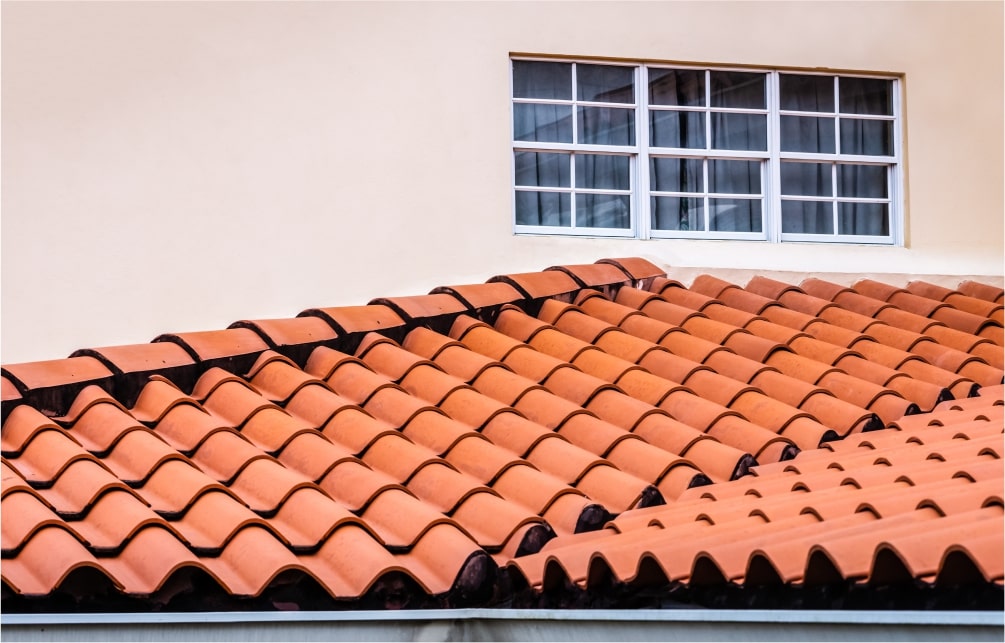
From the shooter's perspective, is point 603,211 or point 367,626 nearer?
point 367,626

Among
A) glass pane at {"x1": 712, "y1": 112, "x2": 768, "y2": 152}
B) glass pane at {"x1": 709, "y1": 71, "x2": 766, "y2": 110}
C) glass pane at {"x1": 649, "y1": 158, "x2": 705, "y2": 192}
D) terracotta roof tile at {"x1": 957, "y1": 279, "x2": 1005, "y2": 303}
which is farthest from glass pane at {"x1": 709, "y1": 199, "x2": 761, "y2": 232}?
terracotta roof tile at {"x1": 957, "y1": 279, "x2": 1005, "y2": 303}

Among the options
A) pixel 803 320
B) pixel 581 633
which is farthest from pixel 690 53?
pixel 581 633

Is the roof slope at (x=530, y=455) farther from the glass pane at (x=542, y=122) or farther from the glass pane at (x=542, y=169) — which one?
the glass pane at (x=542, y=122)

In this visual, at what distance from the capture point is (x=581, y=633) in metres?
4.39

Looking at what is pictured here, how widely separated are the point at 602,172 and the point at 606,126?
1.32 feet

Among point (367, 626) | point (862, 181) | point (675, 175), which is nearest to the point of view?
point (367, 626)

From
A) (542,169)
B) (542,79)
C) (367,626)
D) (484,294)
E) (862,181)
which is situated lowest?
(367,626)

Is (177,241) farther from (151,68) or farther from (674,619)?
(674,619)

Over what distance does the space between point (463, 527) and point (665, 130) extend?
247 inches

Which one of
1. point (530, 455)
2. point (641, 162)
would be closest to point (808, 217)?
point (641, 162)

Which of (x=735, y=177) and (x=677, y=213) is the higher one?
(x=735, y=177)

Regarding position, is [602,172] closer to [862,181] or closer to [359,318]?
[862,181]

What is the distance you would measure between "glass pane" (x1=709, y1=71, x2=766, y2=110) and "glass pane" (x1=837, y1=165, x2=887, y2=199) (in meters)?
0.98

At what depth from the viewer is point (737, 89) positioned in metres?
11.3
